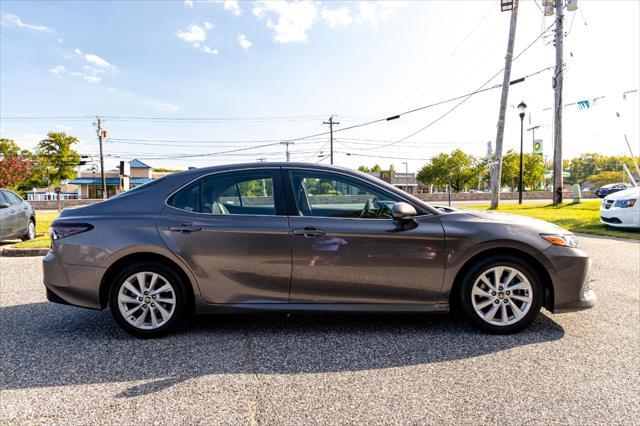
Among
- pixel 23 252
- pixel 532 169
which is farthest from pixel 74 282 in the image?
pixel 532 169

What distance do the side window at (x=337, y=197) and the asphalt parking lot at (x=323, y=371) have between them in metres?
1.13

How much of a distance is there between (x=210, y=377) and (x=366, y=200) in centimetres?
195

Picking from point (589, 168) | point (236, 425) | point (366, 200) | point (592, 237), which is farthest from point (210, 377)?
point (589, 168)

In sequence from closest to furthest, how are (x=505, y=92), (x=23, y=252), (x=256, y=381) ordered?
(x=256, y=381) < (x=23, y=252) < (x=505, y=92)

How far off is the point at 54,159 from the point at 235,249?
69.6m

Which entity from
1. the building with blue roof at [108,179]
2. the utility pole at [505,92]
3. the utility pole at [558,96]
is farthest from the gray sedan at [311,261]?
the building with blue roof at [108,179]

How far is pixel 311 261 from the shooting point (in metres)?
3.30

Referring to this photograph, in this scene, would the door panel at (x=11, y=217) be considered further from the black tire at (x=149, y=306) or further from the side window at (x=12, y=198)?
the black tire at (x=149, y=306)

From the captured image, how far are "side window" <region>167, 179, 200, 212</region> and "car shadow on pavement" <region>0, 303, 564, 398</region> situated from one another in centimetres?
118

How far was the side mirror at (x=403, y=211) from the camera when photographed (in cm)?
325

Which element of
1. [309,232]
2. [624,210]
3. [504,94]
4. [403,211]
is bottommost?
[624,210]

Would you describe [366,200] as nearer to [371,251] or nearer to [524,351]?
[371,251]

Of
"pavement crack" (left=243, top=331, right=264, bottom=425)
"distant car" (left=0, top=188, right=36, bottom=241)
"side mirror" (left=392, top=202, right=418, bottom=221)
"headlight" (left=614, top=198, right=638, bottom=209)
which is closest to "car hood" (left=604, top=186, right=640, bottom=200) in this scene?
"headlight" (left=614, top=198, right=638, bottom=209)

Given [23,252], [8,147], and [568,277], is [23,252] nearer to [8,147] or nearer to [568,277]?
[568,277]
